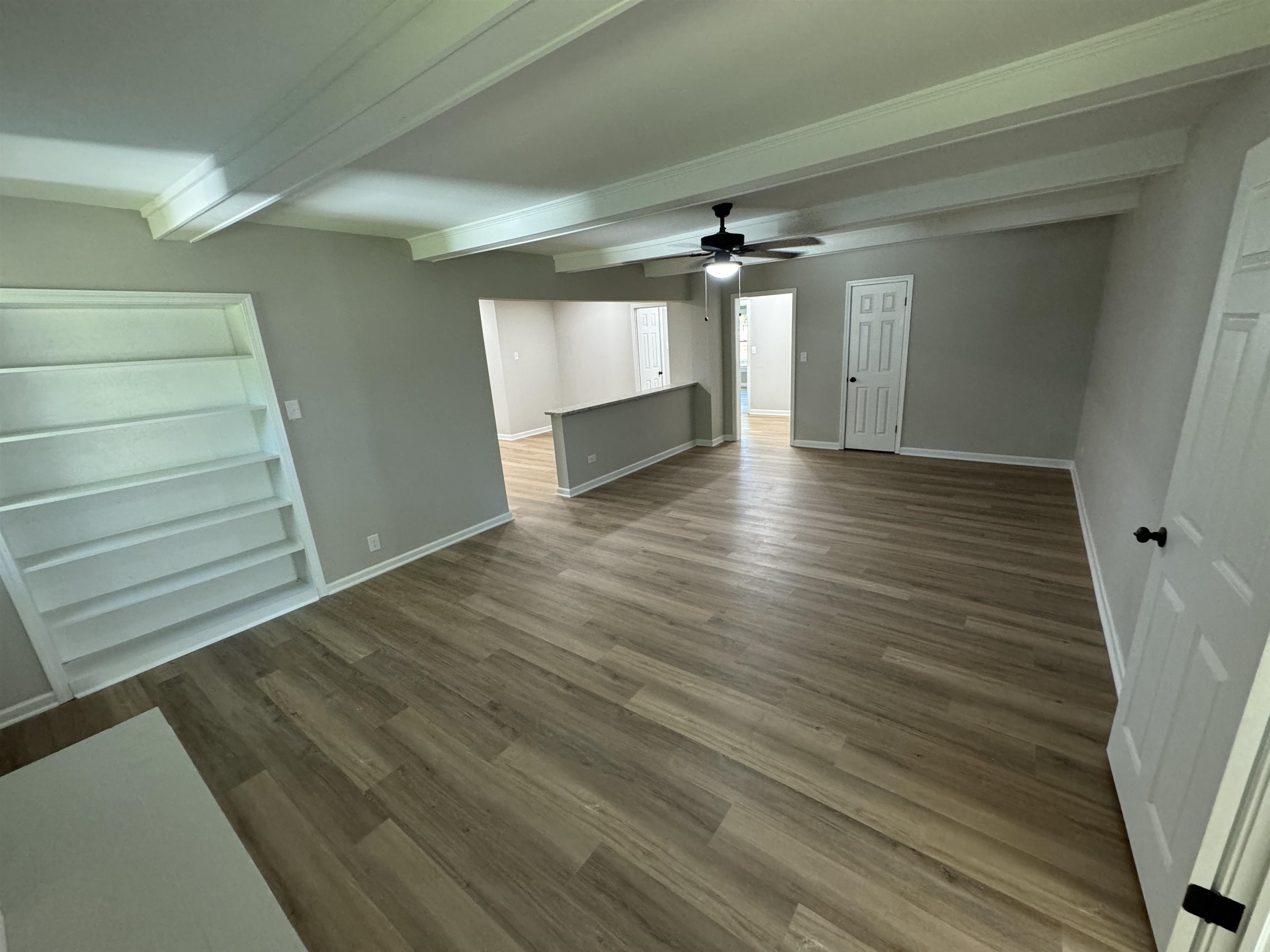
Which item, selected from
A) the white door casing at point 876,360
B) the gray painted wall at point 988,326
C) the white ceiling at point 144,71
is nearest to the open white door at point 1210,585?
the white ceiling at point 144,71

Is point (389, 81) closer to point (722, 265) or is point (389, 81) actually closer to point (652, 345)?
point (722, 265)

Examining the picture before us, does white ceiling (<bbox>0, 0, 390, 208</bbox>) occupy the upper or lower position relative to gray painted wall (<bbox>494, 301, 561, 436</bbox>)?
upper

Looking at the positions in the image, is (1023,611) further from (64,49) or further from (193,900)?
(64,49)

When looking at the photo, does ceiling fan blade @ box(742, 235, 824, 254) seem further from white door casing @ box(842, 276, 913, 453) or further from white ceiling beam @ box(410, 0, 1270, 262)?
white door casing @ box(842, 276, 913, 453)

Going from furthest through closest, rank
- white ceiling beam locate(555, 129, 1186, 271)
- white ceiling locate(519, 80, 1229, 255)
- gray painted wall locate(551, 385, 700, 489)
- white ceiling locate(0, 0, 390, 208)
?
gray painted wall locate(551, 385, 700, 489) → white ceiling beam locate(555, 129, 1186, 271) → white ceiling locate(519, 80, 1229, 255) → white ceiling locate(0, 0, 390, 208)

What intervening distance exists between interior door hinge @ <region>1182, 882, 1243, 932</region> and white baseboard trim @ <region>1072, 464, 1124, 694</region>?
0.86m

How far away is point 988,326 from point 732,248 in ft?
12.1

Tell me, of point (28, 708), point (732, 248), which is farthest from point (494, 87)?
point (28, 708)

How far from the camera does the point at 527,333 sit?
816 cm

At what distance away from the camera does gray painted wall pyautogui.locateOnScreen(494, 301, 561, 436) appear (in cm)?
785

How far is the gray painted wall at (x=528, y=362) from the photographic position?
309 inches

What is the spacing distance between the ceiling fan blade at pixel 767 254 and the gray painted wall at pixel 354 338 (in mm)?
1997

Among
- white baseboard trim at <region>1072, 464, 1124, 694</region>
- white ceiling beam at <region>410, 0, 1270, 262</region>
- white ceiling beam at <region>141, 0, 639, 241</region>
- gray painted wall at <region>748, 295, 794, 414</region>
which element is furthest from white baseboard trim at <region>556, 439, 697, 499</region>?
white baseboard trim at <region>1072, 464, 1124, 694</region>

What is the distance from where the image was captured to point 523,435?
829 cm
